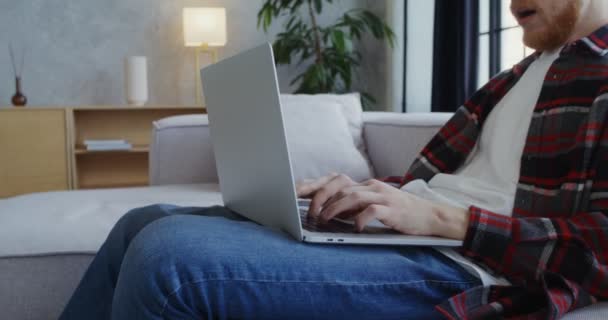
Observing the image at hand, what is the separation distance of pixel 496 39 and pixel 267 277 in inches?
101

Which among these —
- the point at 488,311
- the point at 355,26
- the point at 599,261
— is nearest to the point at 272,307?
the point at 488,311

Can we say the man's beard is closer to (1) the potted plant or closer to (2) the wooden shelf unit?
(1) the potted plant

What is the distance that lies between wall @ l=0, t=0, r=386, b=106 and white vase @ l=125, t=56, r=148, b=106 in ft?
1.07

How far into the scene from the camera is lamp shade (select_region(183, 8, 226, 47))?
12.3 ft

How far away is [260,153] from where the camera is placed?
3.03ft

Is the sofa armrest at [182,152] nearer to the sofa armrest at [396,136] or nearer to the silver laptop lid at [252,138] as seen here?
the sofa armrest at [396,136]

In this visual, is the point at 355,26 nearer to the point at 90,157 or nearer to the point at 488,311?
the point at 90,157

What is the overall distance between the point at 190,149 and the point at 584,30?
1.38m

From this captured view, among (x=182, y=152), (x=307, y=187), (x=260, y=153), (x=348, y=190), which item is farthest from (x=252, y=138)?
(x=182, y=152)

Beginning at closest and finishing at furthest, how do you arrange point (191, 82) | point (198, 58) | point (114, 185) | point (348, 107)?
point (348, 107), point (114, 185), point (198, 58), point (191, 82)

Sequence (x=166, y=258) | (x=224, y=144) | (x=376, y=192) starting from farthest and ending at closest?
(x=224, y=144), (x=376, y=192), (x=166, y=258)

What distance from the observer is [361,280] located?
86 centimetres

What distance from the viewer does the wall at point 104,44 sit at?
3873 mm

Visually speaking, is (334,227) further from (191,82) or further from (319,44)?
(191,82)
